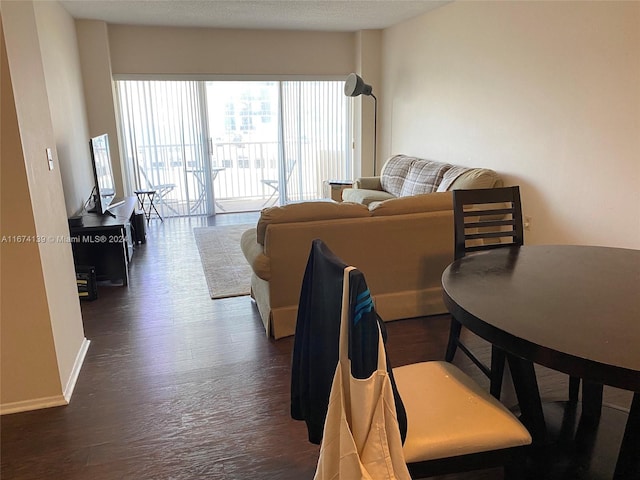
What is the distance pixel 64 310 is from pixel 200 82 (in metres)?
4.50

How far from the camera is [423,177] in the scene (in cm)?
506

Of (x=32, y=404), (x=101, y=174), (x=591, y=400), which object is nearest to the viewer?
(x=591, y=400)

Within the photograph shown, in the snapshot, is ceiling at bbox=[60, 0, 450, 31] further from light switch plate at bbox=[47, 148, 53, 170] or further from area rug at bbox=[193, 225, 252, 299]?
light switch plate at bbox=[47, 148, 53, 170]

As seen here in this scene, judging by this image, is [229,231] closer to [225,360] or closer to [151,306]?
[151,306]

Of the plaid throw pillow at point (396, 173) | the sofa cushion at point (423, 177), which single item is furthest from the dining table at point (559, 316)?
the plaid throw pillow at point (396, 173)

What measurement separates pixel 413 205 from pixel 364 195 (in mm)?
2412

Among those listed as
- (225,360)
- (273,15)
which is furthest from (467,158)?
(225,360)

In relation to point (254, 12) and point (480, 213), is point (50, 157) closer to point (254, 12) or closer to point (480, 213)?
point (480, 213)

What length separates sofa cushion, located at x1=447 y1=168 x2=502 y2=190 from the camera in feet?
13.8

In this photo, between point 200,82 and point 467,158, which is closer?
point 467,158

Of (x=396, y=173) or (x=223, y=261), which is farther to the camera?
(x=396, y=173)

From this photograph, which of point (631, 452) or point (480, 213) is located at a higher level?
point (480, 213)

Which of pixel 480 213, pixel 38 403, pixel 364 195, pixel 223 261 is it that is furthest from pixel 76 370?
pixel 364 195

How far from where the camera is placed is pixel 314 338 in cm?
137
